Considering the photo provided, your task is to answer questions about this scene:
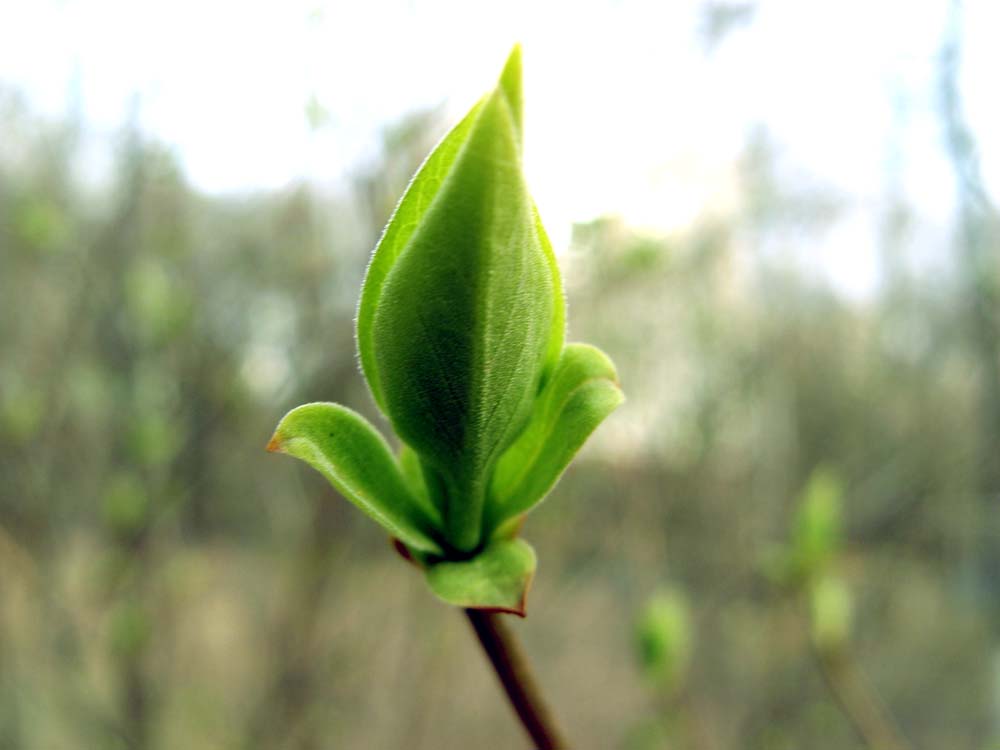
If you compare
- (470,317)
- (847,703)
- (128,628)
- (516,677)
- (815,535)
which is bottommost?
(128,628)

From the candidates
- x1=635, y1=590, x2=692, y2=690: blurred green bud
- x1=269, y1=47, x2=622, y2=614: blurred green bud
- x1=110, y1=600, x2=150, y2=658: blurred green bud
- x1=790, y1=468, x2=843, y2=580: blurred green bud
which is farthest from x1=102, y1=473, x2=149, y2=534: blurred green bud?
x1=269, y1=47, x2=622, y2=614: blurred green bud

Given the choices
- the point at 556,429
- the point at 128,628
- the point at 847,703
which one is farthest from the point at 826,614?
the point at 128,628

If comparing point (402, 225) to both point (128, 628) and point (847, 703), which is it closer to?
point (847, 703)

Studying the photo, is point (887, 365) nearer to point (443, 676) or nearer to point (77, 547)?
point (443, 676)

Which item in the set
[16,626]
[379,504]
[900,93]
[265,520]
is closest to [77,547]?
[16,626]

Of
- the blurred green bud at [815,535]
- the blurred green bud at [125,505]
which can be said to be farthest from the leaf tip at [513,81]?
the blurred green bud at [125,505]

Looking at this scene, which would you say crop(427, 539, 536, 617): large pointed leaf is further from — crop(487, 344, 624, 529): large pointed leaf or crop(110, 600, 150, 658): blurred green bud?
crop(110, 600, 150, 658): blurred green bud

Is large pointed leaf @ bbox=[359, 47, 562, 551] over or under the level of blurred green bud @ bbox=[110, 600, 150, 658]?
over
